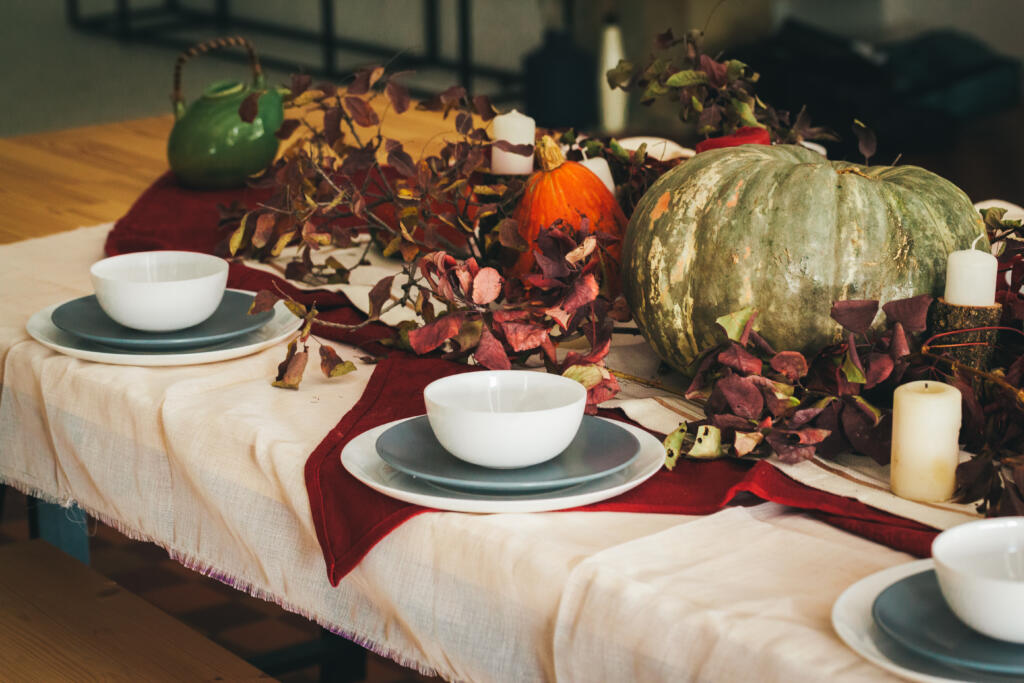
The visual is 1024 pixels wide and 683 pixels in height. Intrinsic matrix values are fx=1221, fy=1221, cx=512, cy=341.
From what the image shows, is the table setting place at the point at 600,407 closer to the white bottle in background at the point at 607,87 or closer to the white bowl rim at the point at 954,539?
the white bowl rim at the point at 954,539

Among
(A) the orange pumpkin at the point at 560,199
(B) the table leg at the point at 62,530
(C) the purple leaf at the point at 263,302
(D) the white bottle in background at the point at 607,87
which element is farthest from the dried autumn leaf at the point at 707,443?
(D) the white bottle in background at the point at 607,87

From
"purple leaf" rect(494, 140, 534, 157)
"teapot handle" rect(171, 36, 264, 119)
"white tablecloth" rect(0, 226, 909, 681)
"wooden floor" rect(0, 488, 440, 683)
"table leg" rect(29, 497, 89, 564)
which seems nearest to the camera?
"white tablecloth" rect(0, 226, 909, 681)

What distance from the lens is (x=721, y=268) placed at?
0.98 metres

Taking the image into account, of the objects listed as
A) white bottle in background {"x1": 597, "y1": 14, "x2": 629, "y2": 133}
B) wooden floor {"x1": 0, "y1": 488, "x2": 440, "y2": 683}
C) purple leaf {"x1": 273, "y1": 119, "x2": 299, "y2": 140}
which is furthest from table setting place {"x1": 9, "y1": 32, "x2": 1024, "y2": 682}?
white bottle in background {"x1": 597, "y1": 14, "x2": 629, "y2": 133}

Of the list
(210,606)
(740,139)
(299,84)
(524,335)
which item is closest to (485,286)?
(524,335)

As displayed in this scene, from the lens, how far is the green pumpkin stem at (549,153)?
3.92ft

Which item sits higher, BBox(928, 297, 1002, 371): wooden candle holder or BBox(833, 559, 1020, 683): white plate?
BBox(928, 297, 1002, 371): wooden candle holder

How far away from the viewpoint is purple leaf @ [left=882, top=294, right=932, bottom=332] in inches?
34.6

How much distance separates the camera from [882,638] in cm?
65

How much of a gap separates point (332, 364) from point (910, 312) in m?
0.50

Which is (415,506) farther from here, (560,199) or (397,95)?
(397,95)

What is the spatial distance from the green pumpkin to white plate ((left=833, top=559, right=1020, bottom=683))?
11.5 inches

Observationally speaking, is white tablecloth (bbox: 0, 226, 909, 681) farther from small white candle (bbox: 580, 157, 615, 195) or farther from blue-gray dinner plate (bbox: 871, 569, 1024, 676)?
small white candle (bbox: 580, 157, 615, 195)

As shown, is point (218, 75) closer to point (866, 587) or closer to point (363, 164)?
point (363, 164)
